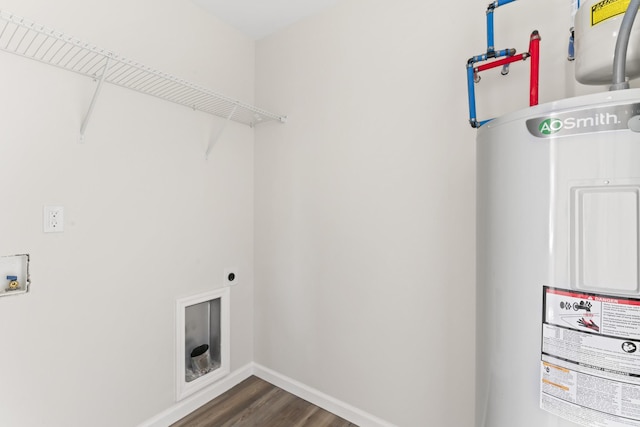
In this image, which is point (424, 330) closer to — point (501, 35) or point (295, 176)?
point (295, 176)

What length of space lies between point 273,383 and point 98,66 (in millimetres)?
2191

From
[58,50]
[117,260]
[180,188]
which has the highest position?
[58,50]

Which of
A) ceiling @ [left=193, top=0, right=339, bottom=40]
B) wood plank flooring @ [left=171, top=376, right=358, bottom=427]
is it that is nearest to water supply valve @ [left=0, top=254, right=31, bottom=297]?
wood plank flooring @ [left=171, top=376, right=358, bottom=427]

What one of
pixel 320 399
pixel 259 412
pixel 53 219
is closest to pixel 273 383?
pixel 259 412

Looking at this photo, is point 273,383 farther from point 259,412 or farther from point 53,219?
point 53,219

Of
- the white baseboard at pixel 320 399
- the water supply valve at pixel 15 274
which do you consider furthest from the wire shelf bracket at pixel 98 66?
the white baseboard at pixel 320 399

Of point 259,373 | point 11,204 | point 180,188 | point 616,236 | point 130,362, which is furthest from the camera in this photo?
point 259,373

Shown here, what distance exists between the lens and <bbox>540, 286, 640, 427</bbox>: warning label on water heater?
0.66 meters

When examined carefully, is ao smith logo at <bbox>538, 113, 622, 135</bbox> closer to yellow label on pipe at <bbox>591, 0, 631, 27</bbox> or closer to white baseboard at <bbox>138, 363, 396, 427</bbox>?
yellow label on pipe at <bbox>591, 0, 631, 27</bbox>

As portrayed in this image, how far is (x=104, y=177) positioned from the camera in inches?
59.2

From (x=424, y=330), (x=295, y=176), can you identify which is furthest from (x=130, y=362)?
(x=424, y=330)

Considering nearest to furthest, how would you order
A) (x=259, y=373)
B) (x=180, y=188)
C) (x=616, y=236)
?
(x=616, y=236) → (x=180, y=188) → (x=259, y=373)

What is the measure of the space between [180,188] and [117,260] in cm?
52

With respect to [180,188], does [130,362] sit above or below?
below
